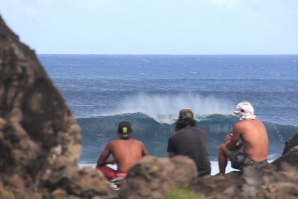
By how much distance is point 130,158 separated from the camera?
693cm

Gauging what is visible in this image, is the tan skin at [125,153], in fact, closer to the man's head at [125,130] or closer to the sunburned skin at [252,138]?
the man's head at [125,130]

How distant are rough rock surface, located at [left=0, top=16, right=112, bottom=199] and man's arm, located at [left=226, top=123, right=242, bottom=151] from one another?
8.52 feet

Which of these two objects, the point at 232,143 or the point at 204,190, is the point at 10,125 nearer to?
the point at 204,190

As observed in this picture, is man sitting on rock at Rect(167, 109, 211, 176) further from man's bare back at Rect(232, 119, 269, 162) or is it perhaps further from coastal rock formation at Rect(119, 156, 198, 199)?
coastal rock formation at Rect(119, 156, 198, 199)

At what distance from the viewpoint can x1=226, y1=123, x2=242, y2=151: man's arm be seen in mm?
7262

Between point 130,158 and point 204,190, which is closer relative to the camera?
point 204,190

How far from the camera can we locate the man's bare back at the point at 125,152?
22.7 feet

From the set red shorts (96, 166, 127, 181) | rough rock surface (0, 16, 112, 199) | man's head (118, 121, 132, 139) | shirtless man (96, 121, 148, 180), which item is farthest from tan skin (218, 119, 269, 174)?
rough rock surface (0, 16, 112, 199)

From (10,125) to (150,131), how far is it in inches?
836

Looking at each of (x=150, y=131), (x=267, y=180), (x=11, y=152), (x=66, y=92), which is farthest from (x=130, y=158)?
(x=66, y=92)

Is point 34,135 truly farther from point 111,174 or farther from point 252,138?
point 252,138

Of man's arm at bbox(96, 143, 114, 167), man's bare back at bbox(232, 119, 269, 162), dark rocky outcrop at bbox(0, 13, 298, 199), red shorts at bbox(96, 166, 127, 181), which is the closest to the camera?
dark rocky outcrop at bbox(0, 13, 298, 199)

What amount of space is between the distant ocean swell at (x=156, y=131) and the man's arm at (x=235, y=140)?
13.5 metres

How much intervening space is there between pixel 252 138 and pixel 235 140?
25 cm
